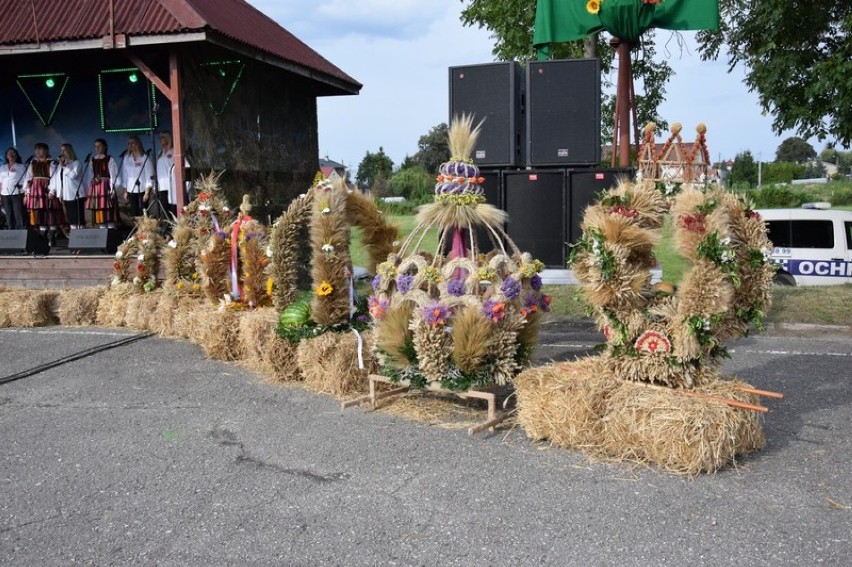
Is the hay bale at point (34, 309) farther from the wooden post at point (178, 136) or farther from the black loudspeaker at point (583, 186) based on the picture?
the black loudspeaker at point (583, 186)

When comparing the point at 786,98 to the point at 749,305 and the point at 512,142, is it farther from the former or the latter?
the point at 749,305

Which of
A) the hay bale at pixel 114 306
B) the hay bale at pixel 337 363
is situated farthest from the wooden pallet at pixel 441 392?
the hay bale at pixel 114 306

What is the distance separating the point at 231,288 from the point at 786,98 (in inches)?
319

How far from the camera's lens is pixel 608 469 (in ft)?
14.3

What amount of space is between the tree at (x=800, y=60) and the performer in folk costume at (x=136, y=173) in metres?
10.0

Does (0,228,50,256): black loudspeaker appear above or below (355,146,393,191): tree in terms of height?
below

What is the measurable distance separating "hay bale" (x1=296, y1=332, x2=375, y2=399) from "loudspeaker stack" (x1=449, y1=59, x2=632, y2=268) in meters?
4.24

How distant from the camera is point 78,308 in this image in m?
→ 10.4

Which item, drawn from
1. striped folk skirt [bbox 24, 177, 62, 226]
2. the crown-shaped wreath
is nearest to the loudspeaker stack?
the crown-shaped wreath

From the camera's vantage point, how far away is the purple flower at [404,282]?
17.7 feet

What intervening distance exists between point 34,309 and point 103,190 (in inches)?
139

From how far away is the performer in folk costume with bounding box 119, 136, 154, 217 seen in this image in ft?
43.6

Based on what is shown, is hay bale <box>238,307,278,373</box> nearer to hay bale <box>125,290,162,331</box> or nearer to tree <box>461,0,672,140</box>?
hay bale <box>125,290,162,331</box>

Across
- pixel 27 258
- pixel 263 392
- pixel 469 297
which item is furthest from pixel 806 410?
pixel 27 258
